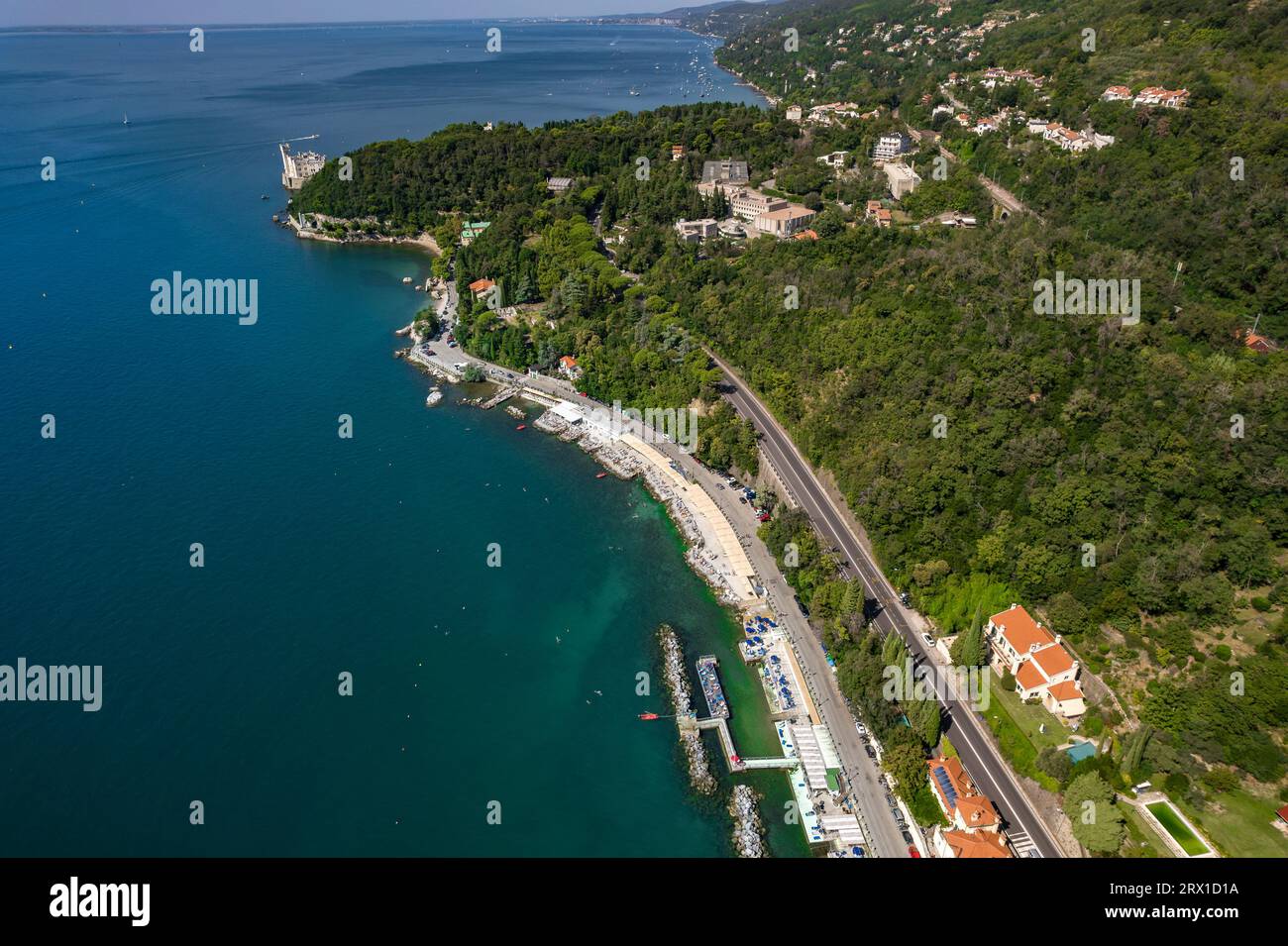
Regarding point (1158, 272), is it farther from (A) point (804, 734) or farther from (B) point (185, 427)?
(B) point (185, 427)

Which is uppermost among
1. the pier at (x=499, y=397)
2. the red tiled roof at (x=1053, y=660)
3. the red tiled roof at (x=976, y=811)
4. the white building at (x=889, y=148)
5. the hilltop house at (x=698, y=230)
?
the white building at (x=889, y=148)

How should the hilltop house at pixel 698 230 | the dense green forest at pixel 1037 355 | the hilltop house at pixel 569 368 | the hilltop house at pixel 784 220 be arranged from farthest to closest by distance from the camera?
the hilltop house at pixel 698 230, the hilltop house at pixel 784 220, the hilltop house at pixel 569 368, the dense green forest at pixel 1037 355

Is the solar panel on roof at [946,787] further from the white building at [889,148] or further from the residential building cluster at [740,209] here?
the white building at [889,148]

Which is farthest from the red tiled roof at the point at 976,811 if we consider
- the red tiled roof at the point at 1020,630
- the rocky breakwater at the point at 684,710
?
the rocky breakwater at the point at 684,710

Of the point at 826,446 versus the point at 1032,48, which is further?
the point at 1032,48

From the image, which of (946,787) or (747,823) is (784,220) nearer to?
(946,787)

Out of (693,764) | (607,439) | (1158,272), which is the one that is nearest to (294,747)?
(693,764)

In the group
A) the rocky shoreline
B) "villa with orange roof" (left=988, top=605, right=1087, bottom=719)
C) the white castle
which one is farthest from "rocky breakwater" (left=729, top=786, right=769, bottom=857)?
the white castle
